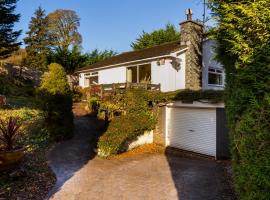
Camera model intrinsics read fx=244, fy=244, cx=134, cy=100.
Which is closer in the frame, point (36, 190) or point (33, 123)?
point (36, 190)

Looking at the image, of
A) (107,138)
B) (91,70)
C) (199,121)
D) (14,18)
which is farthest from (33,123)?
(14,18)

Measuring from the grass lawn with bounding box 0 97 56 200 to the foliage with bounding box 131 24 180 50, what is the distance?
79.3ft

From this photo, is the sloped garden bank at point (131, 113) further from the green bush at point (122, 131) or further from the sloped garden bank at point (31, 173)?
the sloped garden bank at point (31, 173)

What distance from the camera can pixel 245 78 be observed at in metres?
3.65

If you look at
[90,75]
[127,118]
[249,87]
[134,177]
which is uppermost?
[90,75]

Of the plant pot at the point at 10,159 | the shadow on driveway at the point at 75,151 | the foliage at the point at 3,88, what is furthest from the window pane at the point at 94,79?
the plant pot at the point at 10,159

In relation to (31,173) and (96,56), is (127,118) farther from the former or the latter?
(96,56)

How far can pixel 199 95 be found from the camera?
12664 mm

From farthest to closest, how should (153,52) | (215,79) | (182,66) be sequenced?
(215,79), (153,52), (182,66)

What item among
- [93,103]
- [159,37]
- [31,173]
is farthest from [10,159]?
[159,37]

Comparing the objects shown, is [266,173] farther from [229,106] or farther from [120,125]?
[120,125]

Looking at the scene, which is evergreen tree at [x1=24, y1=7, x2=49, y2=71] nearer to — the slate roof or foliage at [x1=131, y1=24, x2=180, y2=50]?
foliage at [x1=131, y1=24, x2=180, y2=50]

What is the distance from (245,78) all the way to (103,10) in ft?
63.1

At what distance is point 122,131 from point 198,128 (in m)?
4.05
